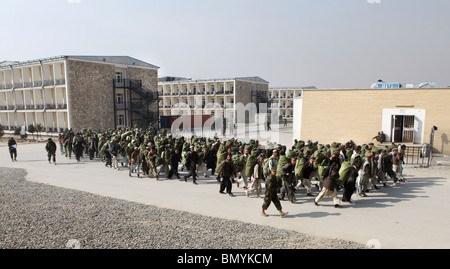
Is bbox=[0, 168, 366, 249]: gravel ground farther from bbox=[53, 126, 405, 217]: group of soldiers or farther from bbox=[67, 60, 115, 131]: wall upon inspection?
bbox=[67, 60, 115, 131]: wall

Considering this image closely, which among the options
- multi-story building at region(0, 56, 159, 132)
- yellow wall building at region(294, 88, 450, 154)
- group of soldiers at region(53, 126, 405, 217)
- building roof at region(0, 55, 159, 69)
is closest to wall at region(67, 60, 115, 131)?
multi-story building at region(0, 56, 159, 132)

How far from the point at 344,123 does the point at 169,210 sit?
17885mm

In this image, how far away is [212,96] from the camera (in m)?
55.4

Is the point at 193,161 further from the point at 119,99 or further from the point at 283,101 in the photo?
the point at 283,101

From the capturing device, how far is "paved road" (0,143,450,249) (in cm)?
714

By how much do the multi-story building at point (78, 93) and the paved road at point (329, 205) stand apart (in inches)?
833

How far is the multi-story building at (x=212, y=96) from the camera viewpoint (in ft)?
175

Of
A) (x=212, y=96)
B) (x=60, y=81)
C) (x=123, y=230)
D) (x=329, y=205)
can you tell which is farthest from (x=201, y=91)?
(x=123, y=230)

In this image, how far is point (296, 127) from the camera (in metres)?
25.8

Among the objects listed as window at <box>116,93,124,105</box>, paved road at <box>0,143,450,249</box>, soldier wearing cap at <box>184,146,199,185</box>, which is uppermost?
window at <box>116,93,124,105</box>

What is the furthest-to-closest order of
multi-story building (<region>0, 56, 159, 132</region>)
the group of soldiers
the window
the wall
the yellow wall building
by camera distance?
the window < multi-story building (<region>0, 56, 159, 132</region>) < the wall < the yellow wall building < the group of soldiers

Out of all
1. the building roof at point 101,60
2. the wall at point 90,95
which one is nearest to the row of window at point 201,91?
the building roof at point 101,60

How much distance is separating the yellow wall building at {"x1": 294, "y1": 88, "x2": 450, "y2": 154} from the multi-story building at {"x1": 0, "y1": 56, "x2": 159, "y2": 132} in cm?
2317
